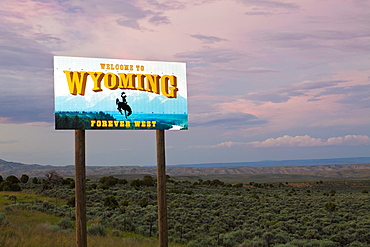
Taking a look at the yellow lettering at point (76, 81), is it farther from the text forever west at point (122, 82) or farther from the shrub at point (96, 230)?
the shrub at point (96, 230)

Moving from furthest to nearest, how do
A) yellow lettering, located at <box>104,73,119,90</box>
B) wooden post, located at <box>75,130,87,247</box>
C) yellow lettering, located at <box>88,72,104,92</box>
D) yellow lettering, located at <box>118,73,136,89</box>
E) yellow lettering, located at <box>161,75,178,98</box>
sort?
yellow lettering, located at <box>161,75,178,98</box> → yellow lettering, located at <box>118,73,136,89</box> → yellow lettering, located at <box>104,73,119,90</box> → yellow lettering, located at <box>88,72,104,92</box> → wooden post, located at <box>75,130,87,247</box>

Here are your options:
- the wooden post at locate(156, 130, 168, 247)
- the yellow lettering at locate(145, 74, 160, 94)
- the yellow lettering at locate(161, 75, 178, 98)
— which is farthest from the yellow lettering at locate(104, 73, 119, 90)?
the wooden post at locate(156, 130, 168, 247)

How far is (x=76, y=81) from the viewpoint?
12.9 meters

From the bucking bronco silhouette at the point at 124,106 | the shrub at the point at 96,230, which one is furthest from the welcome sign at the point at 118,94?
the shrub at the point at 96,230

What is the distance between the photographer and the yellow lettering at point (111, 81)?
13.3 metres

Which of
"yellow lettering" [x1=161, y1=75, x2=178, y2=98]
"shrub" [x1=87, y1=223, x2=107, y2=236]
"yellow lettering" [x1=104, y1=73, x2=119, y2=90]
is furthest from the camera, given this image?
"shrub" [x1=87, y1=223, x2=107, y2=236]

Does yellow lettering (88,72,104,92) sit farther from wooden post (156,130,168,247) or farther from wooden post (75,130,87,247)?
wooden post (156,130,168,247)

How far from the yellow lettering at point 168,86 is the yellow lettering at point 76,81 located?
111 inches

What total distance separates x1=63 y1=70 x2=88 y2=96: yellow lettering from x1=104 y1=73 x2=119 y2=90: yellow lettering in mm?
718

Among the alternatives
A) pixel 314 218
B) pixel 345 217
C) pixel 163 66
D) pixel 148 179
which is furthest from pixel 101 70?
pixel 148 179

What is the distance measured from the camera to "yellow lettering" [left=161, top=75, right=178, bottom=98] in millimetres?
14117

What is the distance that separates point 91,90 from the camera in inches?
516

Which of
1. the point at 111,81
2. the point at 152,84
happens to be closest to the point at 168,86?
the point at 152,84

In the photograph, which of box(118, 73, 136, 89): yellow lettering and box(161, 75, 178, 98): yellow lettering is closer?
box(118, 73, 136, 89): yellow lettering
